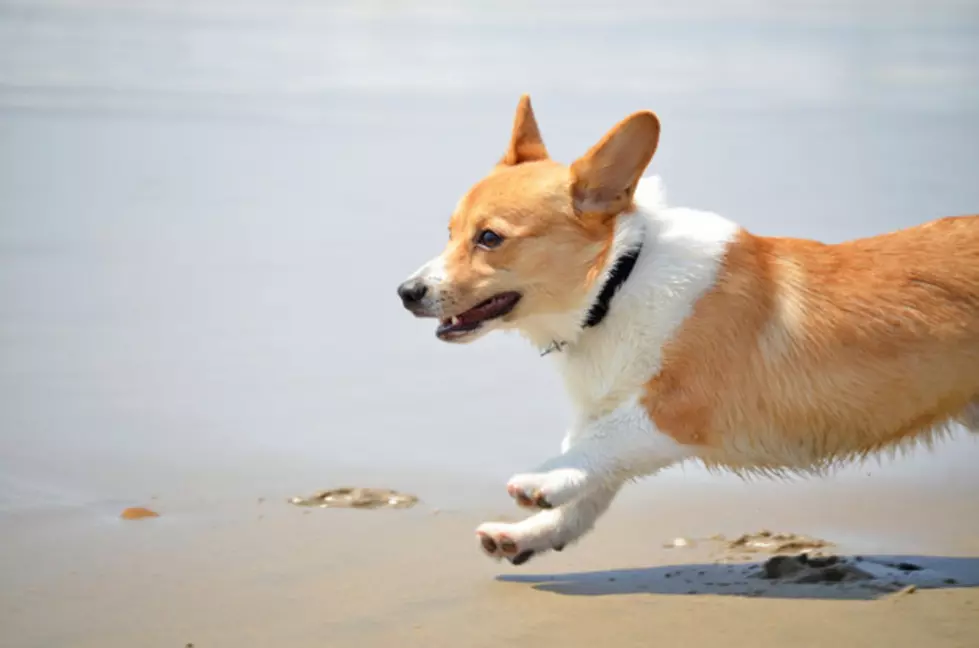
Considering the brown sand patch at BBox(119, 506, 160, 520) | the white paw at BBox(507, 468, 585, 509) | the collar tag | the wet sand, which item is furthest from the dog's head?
the brown sand patch at BBox(119, 506, 160, 520)

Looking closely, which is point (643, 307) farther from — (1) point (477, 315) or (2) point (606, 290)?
(1) point (477, 315)

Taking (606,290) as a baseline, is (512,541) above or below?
below

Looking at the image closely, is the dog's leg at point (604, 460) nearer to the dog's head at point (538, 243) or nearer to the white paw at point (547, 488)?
the white paw at point (547, 488)

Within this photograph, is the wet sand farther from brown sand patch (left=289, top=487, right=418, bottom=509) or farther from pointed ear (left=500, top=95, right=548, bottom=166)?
pointed ear (left=500, top=95, right=548, bottom=166)

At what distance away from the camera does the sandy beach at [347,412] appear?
3986mm

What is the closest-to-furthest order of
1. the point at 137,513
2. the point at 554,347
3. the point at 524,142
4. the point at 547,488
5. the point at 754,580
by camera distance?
1. the point at 547,488
2. the point at 754,580
3. the point at 554,347
4. the point at 137,513
5. the point at 524,142

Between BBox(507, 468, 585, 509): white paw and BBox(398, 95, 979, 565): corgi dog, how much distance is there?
0.13 meters

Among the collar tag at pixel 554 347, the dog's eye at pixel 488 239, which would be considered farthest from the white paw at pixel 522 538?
the dog's eye at pixel 488 239

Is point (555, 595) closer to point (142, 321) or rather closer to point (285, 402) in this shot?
point (285, 402)

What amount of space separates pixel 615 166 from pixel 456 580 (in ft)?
4.27

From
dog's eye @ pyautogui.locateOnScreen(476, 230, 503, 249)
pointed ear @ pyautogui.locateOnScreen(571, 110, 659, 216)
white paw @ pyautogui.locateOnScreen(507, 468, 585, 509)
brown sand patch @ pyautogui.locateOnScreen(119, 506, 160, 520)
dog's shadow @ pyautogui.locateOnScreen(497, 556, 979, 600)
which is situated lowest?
dog's shadow @ pyautogui.locateOnScreen(497, 556, 979, 600)

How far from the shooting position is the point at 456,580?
14.0 feet

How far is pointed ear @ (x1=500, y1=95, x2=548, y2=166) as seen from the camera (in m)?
4.84

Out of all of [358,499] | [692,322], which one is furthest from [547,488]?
[358,499]
